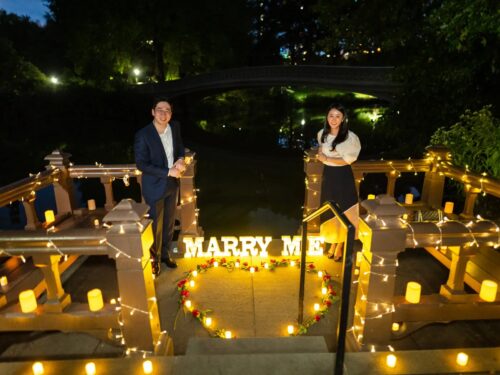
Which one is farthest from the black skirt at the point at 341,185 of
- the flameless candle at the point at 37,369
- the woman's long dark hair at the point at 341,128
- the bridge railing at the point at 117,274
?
the flameless candle at the point at 37,369

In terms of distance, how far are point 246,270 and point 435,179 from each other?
381cm

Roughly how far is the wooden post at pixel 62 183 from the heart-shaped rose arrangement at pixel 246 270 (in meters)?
3.05

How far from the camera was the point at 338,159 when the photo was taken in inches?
172

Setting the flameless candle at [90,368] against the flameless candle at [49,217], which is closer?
the flameless candle at [90,368]

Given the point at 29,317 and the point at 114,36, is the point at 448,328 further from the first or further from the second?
the point at 114,36

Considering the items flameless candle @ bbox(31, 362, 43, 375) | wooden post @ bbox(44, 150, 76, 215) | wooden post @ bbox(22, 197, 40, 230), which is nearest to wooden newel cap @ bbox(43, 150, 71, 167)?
wooden post @ bbox(44, 150, 76, 215)

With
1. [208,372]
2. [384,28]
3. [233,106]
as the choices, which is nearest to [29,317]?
[208,372]

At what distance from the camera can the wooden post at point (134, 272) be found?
9.30 ft

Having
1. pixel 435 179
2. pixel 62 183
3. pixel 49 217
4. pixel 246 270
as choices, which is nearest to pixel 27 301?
pixel 246 270

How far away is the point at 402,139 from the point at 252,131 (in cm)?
1961

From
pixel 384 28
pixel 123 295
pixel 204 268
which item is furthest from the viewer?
pixel 384 28

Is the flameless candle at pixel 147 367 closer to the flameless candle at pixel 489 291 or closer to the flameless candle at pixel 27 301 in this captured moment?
the flameless candle at pixel 27 301

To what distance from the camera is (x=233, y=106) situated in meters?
41.8

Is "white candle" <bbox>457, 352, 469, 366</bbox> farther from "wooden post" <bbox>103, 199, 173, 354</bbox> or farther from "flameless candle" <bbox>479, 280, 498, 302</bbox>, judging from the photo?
"wooden post" <bbox>103, 199, 173, 354</bbox>
